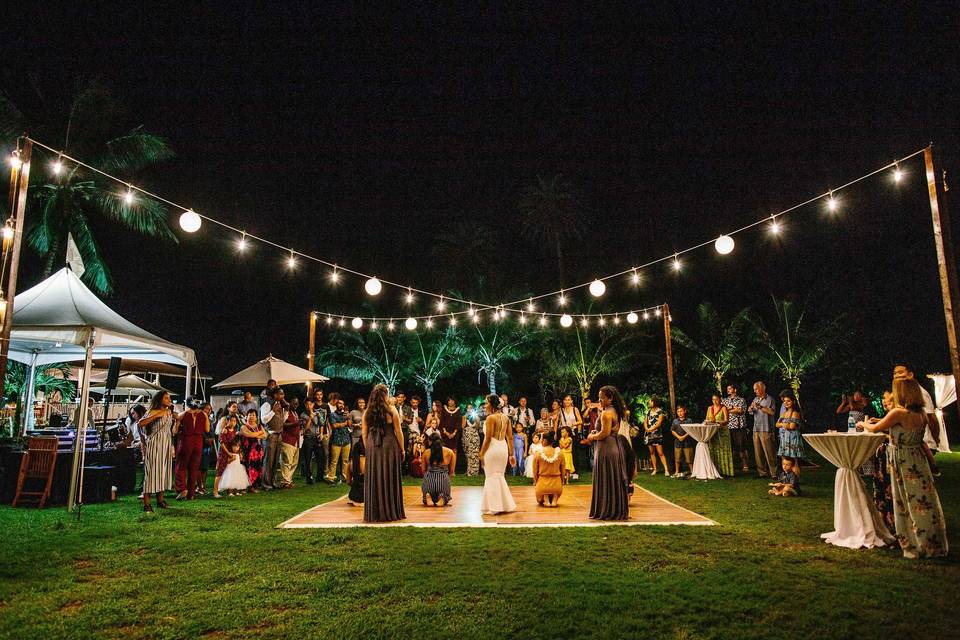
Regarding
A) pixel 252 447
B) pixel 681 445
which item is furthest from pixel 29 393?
pixel 681 445

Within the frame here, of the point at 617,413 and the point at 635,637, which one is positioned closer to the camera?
the point at 635,637

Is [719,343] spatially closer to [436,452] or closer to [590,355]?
[590,355]

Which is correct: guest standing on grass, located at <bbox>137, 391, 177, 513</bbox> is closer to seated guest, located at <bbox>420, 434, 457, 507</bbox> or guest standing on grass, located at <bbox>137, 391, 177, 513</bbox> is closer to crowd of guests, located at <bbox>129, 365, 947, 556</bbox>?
crowd of guests, located at <bbox>129, 365, 947, 556</bbox>

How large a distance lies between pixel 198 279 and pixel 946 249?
3941cm

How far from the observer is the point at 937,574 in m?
4.85

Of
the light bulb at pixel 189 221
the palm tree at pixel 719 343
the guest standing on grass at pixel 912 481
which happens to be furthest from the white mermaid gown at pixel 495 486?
the palm tree at pixel 719 343

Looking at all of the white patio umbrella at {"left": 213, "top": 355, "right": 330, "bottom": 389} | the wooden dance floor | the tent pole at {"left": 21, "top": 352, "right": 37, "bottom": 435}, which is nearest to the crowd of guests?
the wooden dance floor

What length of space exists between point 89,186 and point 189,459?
15169 millimetres

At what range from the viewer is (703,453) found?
12.2 m

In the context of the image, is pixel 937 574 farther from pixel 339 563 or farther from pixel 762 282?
pixel 762 282

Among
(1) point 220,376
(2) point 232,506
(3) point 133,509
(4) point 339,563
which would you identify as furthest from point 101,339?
(1) point 220,376

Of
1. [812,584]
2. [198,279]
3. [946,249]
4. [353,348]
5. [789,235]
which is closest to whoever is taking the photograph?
[812,584]

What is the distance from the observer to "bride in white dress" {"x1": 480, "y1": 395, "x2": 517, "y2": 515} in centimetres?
810

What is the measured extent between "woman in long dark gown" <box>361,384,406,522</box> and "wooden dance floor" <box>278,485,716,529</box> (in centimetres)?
22
